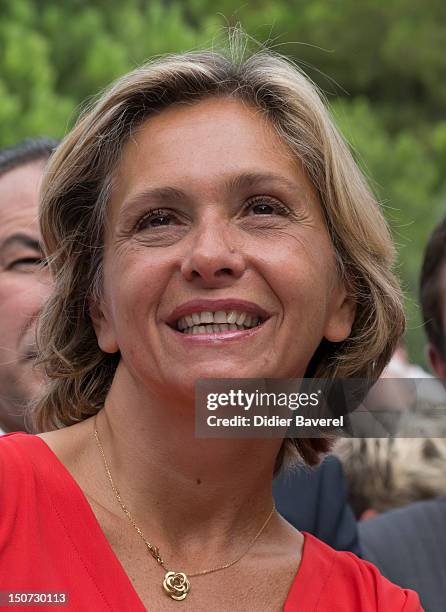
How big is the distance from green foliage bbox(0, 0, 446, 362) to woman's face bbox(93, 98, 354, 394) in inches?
373

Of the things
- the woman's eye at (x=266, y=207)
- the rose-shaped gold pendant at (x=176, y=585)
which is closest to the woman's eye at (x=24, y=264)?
the woman's eye at (x=266, y=207)

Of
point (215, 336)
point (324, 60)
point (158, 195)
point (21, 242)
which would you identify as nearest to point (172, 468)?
point (215, 336)

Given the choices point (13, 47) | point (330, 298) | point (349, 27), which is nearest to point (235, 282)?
point (330, 298)

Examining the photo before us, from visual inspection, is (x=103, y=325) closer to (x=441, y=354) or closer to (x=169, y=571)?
(x=169, y=571)

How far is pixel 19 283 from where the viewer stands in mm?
3432

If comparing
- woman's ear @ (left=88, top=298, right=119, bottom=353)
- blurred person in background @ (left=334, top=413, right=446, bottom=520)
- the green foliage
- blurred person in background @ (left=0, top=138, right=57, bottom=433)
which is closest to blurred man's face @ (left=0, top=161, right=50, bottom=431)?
blurred person in background @ (left=0, top=138, right=57, bottom=433)

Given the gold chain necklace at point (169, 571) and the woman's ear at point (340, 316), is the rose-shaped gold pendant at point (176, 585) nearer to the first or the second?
the gold chain necklace at point (169, 571)

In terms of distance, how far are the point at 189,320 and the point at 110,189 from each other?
0.39 m

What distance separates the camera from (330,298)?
2432 millimetres

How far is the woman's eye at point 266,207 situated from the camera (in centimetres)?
225

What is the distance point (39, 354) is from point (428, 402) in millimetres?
925

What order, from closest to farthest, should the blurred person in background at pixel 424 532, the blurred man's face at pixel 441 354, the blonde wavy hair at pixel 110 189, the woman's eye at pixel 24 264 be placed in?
the blonde wavy hair at pixel 110 189, the blurred person in background at pixel 424 532, the woman's eye at pixel 24 264, the blurred man's face at pixel 441 354

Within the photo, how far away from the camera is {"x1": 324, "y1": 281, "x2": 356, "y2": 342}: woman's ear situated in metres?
2.48

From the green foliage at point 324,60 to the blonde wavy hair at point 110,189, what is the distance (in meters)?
9.20
